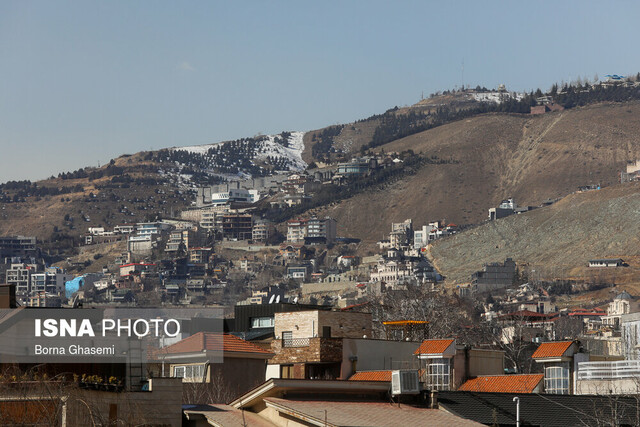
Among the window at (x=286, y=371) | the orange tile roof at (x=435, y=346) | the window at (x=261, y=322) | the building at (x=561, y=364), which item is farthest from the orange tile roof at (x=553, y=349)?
the window at (x=261, y=322)

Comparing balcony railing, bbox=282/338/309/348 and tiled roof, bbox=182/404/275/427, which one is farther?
balcony railing, bbox=282/338/309/348

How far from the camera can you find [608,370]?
40375mm

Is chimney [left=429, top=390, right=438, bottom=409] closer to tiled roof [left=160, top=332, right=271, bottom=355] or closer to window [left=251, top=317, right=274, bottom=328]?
tiled roof [left=160, top=332, right=271, bottom=355]

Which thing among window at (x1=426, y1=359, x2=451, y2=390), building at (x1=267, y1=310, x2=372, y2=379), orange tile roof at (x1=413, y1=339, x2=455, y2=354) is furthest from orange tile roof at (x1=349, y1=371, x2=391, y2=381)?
orange tile roof at (x1=413, y1=339, x2=455, y2=354)

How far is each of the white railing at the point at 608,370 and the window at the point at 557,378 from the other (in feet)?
2.10

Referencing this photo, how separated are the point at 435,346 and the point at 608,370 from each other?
505cm

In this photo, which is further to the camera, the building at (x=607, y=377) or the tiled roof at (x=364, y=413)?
the building at (x=607, y=377)

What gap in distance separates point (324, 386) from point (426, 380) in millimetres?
8183

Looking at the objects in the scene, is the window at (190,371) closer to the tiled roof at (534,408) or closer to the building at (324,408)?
the building at (324,408)

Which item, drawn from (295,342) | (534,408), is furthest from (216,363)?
(534,408)

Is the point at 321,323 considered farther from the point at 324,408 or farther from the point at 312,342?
the point at 324,408

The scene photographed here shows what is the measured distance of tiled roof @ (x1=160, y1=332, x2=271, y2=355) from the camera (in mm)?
43531

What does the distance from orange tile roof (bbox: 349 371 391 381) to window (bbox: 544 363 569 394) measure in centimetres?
595

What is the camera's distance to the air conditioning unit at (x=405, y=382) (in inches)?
1281
